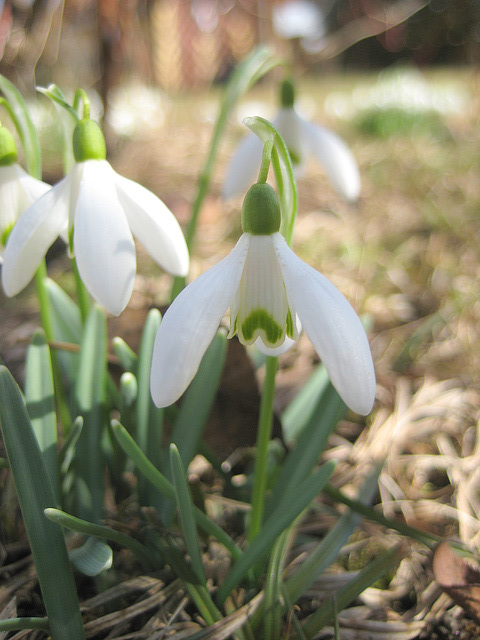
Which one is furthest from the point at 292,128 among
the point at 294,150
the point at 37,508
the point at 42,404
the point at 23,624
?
the point at 23,624

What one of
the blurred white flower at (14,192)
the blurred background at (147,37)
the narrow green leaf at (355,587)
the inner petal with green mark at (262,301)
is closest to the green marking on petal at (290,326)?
the inner petal with green mark at (262,301)

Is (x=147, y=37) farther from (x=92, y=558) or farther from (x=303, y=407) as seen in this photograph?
(x=92, y=558)

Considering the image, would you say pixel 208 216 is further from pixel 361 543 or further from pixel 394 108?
pixel 394 108

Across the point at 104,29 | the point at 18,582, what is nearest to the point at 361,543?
the point at 18,582

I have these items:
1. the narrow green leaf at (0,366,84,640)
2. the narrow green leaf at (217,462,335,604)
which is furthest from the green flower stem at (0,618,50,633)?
the narrow green leaf at (217,462,335,604)

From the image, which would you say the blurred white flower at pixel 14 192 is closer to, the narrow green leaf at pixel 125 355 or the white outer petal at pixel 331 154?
the narrow green leaf at pixel 125 355

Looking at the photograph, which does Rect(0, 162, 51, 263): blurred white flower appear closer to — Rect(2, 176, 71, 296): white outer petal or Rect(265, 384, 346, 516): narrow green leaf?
Rect(2, 176, 71, 296): white outer petal
